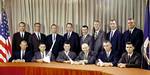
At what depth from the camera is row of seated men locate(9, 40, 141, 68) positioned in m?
5.71

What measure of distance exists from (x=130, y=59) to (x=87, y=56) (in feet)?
3.08

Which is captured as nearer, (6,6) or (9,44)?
(9,44)

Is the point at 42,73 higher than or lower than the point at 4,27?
lower

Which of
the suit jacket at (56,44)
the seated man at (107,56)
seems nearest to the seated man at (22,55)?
the suit jacket at (56,44)

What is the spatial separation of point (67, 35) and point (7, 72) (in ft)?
5.84

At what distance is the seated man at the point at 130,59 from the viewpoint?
18.4 feet

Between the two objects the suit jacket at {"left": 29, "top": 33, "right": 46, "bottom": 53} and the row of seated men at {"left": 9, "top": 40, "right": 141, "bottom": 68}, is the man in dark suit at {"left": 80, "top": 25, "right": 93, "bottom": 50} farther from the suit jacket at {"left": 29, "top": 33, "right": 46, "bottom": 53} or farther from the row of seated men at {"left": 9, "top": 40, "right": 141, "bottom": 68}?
the suit jacket at {"left": 29, "top": 33, "right": 46, "bottom": 53}

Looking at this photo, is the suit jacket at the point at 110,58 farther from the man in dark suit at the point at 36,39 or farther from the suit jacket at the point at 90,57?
the man in dark suit at the point at 36,39

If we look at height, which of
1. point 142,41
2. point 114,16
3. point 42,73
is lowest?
point 42,73

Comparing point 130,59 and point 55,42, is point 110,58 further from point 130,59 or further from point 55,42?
point 55,42

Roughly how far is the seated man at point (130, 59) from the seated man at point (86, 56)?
65cm

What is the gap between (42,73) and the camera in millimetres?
5723

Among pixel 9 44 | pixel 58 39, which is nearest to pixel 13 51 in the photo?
pixel 9 44

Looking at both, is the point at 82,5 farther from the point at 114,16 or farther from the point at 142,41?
the point at 142,41
